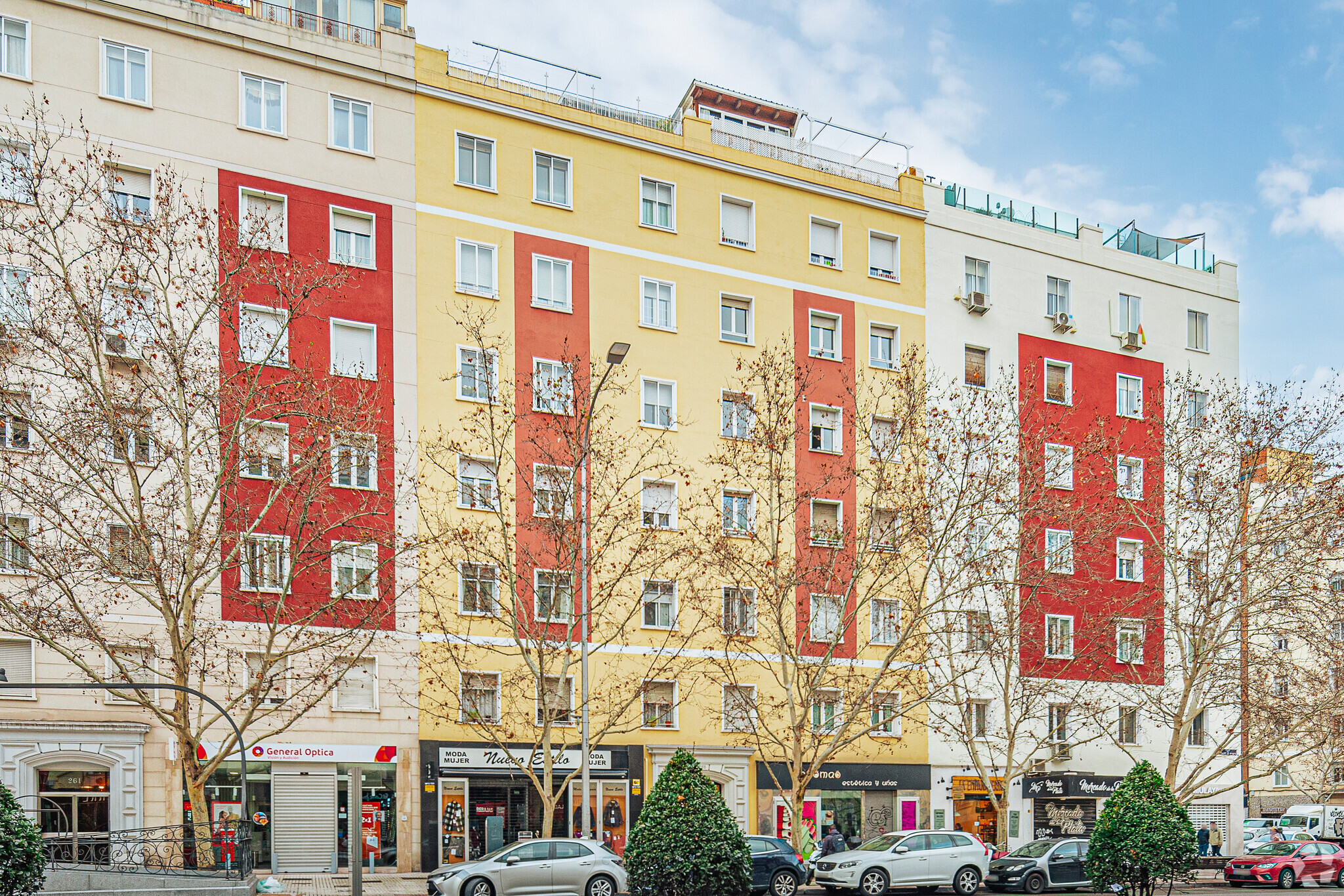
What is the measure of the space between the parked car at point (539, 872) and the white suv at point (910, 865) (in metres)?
5.45

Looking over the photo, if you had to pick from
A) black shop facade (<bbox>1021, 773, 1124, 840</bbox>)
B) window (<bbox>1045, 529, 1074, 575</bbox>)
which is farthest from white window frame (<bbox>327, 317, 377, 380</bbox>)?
black shop facade (<bbox>1021, 773, 1124, 840</bbox>)

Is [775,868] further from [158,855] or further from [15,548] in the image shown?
[15,548]

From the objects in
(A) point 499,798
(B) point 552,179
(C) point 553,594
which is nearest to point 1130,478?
(C) point 553,594

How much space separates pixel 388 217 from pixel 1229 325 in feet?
110

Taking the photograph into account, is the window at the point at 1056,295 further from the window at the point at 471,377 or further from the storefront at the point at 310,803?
the storefront at the point at 310,803

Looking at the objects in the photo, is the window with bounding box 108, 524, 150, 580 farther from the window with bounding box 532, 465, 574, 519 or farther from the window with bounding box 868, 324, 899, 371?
the window with bounding box 868, 324, 899, 371

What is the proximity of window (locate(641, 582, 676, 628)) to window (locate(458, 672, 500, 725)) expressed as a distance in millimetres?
4826

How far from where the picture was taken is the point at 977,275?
45156 mm

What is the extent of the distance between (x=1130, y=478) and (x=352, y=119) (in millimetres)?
25450

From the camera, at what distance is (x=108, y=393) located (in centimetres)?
2508

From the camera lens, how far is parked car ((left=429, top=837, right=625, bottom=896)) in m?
25.0

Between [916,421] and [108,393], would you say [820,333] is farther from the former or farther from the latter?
[108,393]

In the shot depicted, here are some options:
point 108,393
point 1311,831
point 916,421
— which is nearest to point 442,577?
point 108,393

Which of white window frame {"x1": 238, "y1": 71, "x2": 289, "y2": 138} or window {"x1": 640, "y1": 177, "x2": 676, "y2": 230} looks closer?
white window frame {"x1": 238, "y1": 71, "x2": 289, "y2": 138}
